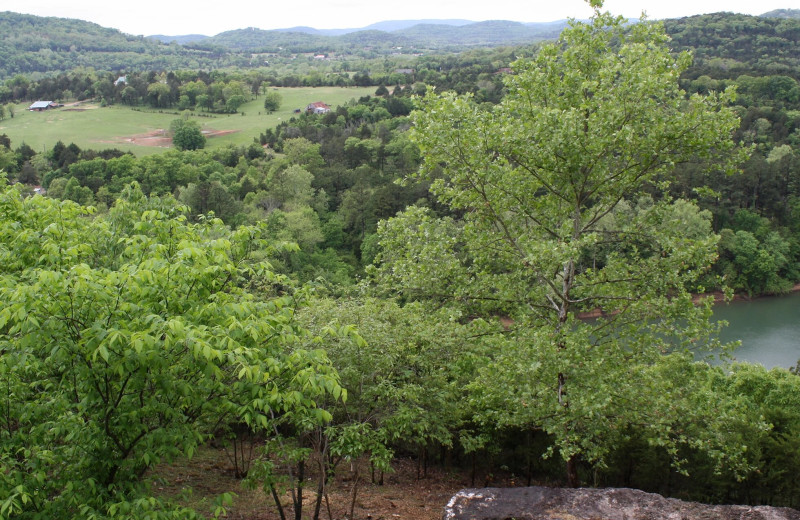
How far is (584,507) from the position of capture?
6.69 metres

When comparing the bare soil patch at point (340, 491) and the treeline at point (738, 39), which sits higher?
the treeline at point (738, 39)

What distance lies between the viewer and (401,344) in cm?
920

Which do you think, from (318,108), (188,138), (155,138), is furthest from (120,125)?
(318,108)

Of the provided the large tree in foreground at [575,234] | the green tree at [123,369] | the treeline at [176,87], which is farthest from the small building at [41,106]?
the green tree at [123,369]

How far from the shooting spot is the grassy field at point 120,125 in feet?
252

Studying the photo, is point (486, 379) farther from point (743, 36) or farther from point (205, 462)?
point (743, 36)

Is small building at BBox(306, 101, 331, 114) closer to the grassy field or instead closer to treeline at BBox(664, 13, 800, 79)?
the grassy field

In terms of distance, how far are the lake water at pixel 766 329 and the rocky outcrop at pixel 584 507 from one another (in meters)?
30.4

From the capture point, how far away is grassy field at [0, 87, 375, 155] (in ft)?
252

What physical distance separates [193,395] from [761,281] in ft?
176

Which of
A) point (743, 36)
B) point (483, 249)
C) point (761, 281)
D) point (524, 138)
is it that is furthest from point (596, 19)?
point (743, 36)

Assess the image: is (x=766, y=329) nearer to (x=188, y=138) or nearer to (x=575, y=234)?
(x=575, y=234)

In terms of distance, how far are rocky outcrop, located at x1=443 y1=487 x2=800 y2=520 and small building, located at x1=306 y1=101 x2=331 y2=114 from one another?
92119mm

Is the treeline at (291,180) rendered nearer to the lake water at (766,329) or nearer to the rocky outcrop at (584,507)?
the lake water at (766,329)
